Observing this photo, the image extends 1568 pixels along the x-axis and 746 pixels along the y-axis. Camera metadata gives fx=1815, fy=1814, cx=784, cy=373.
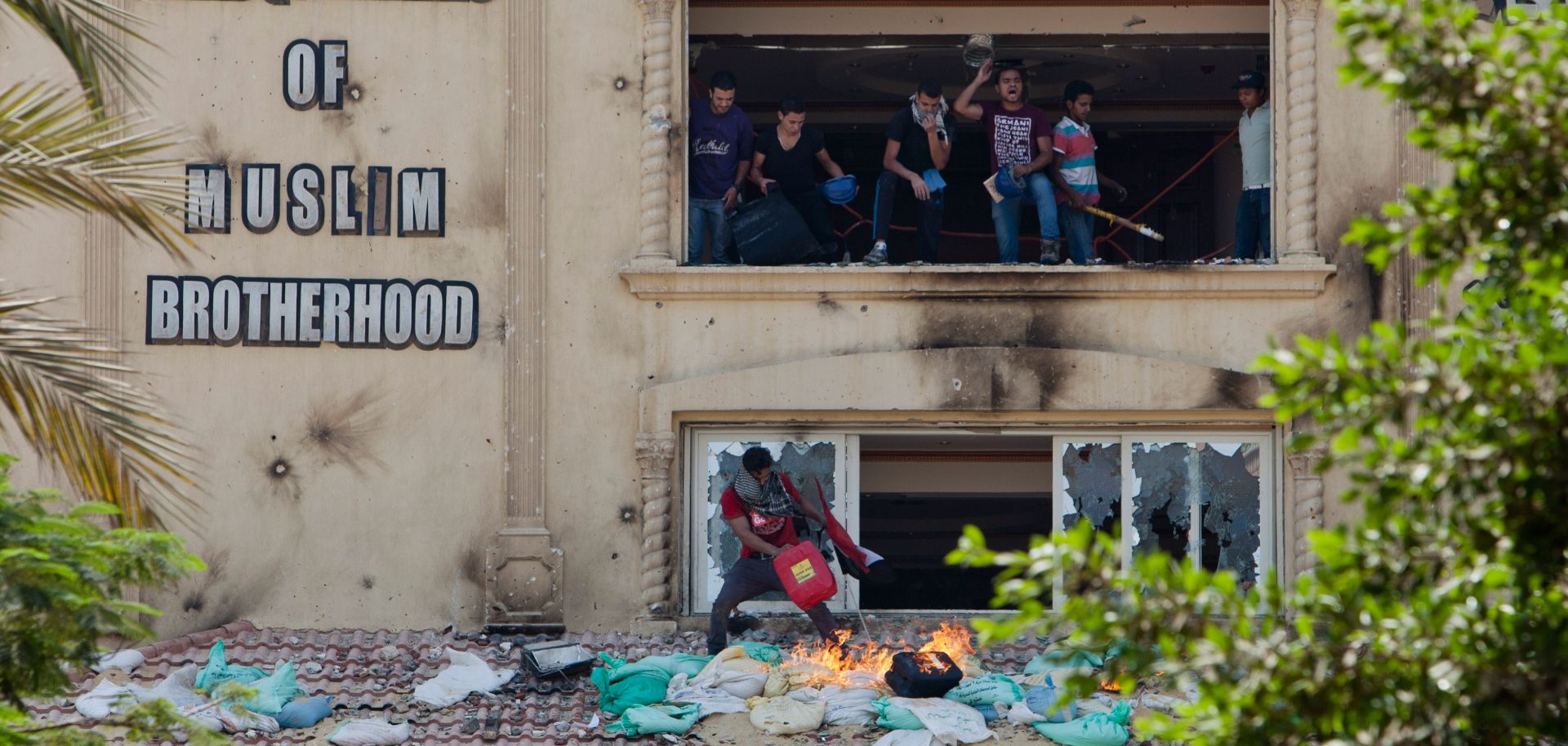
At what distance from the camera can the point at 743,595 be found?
12.1 metres

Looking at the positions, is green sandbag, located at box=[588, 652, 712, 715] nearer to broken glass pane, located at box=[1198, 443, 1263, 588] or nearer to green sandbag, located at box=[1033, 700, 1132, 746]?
green sandbag, located at box=[1033, 700, 1132, 746]

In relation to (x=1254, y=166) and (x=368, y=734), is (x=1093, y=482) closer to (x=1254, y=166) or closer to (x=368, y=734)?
(x=1254, y=166)

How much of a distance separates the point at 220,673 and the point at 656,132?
15.4 ft

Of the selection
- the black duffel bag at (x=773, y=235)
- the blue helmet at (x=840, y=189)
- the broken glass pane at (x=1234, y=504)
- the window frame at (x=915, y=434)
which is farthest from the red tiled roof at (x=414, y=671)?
the blue helmet at (x=840, y=189)

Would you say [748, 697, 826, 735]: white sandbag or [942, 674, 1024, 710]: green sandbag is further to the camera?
[942, 674, 1024, 710]: green sandbag

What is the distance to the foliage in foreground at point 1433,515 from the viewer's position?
187 inches

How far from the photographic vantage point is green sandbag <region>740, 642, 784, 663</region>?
11.8 meters

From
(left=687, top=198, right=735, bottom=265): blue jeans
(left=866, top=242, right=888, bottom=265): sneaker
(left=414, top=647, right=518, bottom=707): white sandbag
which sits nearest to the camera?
(left=414, top=647, right=518, bottom=707): white sandbag

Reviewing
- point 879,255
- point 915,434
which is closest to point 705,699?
point 915,434

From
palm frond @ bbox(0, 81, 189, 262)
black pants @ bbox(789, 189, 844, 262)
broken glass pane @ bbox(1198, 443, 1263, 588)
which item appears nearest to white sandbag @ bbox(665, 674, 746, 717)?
black pants @ bbox(789, 189, 844, 262)

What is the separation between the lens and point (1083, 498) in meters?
12.9

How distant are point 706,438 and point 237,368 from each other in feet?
11.1

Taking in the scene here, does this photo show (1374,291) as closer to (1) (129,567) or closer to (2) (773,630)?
(2) (773,630)

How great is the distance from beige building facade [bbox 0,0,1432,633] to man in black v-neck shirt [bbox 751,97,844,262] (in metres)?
0.75
